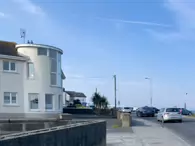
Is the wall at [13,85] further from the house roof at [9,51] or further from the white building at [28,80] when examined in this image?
the house roof at [9,51]

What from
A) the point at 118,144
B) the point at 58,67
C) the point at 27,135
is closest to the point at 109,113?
the point at 58,67

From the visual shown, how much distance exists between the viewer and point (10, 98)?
3247 cm

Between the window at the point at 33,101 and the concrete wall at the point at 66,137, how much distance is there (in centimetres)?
2242

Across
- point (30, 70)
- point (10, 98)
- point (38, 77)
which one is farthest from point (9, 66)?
point (10, 98)

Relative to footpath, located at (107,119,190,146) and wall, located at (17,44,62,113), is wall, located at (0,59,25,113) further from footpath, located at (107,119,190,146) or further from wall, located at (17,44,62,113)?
footpath, located at (107,119,190,146)

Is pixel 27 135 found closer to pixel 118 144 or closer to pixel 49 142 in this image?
pixel 49 142

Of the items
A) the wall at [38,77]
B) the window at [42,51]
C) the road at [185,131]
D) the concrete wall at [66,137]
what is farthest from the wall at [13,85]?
the concrete wall at [66,137]

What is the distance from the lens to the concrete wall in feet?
16.7

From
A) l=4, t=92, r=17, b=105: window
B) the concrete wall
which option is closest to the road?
the concrete wall

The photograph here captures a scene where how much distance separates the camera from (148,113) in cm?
4866

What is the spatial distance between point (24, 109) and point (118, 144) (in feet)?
68.6

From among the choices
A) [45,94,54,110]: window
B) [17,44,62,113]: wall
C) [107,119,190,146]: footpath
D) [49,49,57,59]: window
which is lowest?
[107,119,190,146]: footpath

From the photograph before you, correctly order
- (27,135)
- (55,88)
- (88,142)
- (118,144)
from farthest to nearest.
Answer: (55,88) < (118,144) < (88,142) < (27,135)

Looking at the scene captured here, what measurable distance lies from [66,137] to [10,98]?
2641cm
